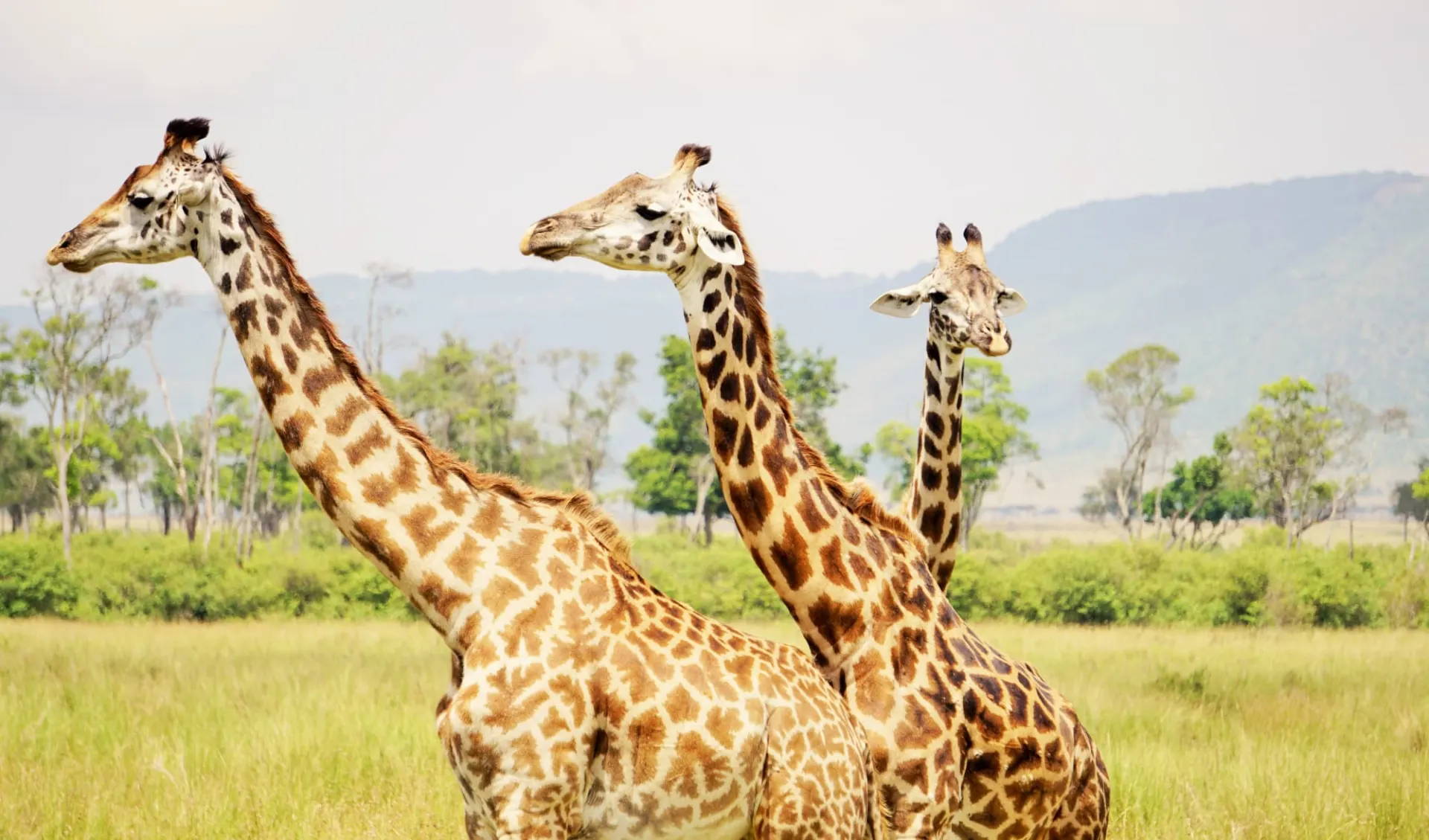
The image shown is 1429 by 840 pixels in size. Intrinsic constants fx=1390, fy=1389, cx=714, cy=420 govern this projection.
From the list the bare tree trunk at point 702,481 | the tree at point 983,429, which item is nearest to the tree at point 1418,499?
the tree at point 983,429

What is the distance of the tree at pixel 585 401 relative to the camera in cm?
7150

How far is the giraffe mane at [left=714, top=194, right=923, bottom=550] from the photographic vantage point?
554 centimetres

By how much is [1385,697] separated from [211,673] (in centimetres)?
1158

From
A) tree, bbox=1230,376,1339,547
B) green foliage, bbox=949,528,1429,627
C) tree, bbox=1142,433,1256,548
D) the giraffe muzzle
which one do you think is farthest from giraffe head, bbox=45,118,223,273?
tree, bbox=1230,376,1339,547

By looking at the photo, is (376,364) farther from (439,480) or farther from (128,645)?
(439,480)

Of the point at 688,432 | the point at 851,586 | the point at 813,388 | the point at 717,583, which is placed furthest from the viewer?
the point at 688,432

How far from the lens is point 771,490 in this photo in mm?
5465

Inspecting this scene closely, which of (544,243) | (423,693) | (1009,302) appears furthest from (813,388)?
(544,243)

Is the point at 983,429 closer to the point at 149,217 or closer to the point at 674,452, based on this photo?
the point at 674,452

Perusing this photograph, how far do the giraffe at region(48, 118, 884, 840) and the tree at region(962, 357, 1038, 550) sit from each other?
4839 cm

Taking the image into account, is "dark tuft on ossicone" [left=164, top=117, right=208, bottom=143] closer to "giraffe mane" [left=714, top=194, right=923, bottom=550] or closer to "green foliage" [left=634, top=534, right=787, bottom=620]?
"giraffe mane" [left=714, top=194, right=923, bottom=550]

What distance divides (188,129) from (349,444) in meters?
1.29

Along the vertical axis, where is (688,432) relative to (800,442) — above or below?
below

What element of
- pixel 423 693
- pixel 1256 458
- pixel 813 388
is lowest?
pixel 423 693
